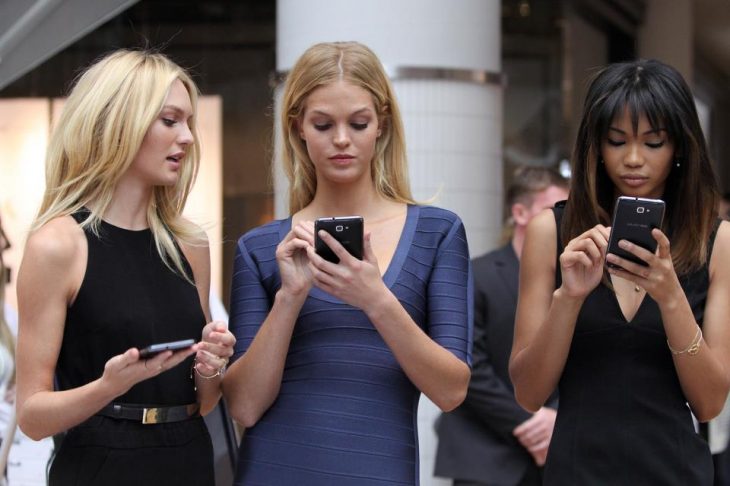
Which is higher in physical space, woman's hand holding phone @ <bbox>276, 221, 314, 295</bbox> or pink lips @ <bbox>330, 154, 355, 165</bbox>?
pink lips @ <bbox>330, 154, 355, 165</bbox>

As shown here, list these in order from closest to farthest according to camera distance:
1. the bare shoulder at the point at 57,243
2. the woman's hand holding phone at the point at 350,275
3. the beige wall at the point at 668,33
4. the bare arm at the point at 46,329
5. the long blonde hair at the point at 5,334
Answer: the woman's hand holding phone at the point at 350,275, the bare arm at the point at 46,329, the bare shoulder at the point at 57,243, the long blonde hair at the point at 5,334, the beige wall at the point at 668,33

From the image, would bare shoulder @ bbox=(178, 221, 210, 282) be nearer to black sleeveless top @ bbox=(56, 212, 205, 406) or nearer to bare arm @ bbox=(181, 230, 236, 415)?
Result: bare arm @ bbox=(181, 230, 236, 415)

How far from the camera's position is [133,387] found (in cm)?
316

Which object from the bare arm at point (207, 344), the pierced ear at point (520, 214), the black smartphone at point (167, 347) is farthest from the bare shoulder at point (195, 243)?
the pierced ear at point (520, 214)

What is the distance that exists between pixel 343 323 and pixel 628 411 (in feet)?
2.42

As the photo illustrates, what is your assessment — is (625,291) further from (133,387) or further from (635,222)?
(133,387)

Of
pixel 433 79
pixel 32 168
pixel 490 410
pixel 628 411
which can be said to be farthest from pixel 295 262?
pixel 32 168

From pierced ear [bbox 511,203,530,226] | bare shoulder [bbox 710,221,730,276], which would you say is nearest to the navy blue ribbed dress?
bare shoulder [bbox 710,221,730,276]

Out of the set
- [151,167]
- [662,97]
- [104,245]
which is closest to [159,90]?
[151,167]

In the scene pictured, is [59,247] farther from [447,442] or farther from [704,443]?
[447,442]

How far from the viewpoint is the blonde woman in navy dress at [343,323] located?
3037 millimetres

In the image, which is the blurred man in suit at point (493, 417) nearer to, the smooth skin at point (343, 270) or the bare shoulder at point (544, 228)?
the bare shoulder at point (544, 228)

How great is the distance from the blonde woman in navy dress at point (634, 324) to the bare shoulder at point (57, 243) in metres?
1.14

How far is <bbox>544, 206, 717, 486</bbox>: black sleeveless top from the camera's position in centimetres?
318
